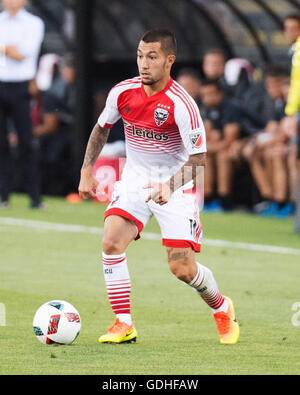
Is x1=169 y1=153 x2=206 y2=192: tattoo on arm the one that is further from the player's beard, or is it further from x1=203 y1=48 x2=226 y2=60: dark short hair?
x1=203 y1=48 x2=226 y2=60: dark short hair

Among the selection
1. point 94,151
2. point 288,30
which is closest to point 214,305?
point 94,151

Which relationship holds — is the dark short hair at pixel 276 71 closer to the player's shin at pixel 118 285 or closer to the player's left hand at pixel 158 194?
the player's shin at pixel 118 285

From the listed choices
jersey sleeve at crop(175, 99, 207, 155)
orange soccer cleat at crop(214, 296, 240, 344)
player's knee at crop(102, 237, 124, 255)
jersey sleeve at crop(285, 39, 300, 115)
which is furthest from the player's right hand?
jersey sleeve at crop(285, 39, 300, 115)

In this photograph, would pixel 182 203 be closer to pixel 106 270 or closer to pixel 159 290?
pixel 106 270

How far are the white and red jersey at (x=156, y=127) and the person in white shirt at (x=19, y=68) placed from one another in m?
7.33

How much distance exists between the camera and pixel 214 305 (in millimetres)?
7484

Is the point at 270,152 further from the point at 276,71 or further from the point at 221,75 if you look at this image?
the point at 221,75

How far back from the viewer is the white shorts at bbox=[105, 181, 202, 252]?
7266 millimetres

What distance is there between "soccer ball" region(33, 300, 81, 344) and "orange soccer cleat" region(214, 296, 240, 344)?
0.93 m

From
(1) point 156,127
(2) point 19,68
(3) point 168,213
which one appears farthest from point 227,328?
(2) point 19,68

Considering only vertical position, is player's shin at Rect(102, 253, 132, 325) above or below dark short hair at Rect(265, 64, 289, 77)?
below

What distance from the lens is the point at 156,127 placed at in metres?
7.28

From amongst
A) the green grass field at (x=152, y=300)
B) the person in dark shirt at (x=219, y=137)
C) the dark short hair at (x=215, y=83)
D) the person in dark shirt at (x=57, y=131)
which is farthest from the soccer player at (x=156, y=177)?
the person in dark shirt at (x=57, y=131)
